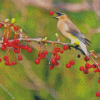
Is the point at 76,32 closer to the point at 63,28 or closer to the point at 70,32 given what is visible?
the point at 70,32

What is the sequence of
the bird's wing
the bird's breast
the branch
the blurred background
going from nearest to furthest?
the bird's wing, the bird's breast, the branch, the blurred background

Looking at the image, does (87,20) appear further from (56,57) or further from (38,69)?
(56,57)

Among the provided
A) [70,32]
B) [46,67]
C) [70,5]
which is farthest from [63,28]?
[46,67]

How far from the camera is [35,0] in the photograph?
13.4ft

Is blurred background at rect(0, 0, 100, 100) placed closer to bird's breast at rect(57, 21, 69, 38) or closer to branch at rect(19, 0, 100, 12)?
branch at rect(19, 0, 100, 12)

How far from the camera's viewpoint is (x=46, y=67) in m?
4.96

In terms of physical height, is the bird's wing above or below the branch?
below

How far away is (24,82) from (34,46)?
1041 millimetres

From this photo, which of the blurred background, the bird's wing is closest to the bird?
the bird's wing

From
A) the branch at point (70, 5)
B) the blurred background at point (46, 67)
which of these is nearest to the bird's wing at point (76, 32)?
the branch at point (70, 5)

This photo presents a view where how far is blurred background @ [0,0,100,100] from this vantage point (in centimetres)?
443

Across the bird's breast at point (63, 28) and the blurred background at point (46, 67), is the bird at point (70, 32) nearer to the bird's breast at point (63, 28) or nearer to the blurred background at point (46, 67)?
the bird's breast at point (63, 28)

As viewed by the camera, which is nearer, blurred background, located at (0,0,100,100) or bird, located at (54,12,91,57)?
bird, located at (54,12,91,57)

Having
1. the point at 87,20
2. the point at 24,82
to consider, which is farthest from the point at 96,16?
the point at 24,82
